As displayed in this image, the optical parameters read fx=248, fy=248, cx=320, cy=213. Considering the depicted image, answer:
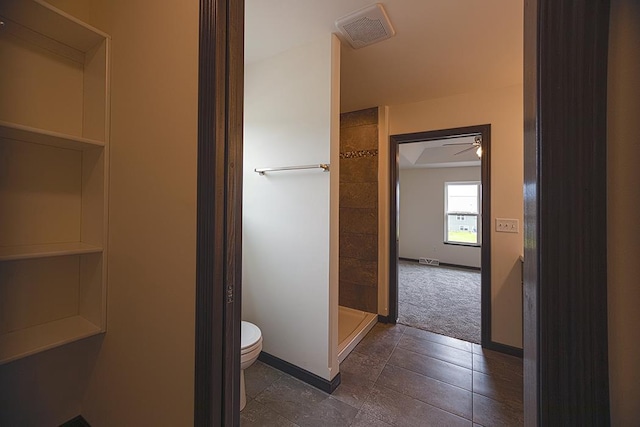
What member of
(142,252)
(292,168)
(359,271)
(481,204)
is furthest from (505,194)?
(142,252)

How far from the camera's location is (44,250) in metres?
1.04

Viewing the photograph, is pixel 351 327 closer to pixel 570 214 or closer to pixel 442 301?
pixel 442 301

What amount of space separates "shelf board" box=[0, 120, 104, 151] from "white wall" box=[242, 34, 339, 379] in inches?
41.6

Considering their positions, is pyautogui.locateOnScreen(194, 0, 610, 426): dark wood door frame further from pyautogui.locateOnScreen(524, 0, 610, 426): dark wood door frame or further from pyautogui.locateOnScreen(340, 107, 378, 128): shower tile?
pyautogui.locateOnScreen(340, 107, 378, 128): shower tile

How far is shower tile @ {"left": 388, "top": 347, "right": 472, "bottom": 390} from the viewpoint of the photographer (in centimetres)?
187

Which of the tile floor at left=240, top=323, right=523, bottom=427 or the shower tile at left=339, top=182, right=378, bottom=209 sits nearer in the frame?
the tile floor at left=240, top=323, right=523, bottom=427

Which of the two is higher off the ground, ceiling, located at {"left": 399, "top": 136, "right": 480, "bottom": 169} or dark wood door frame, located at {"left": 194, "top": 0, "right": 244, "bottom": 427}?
ceiling, located at {"left": 399, "top": 136, "right": 480, "bottom": 169}

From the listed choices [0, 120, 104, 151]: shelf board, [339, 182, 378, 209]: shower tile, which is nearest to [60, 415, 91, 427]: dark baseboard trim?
[0, 120, 104, 151]: shelf board

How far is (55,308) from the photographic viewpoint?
3.97ft

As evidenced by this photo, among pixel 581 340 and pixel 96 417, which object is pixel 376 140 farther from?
pixel 96 417

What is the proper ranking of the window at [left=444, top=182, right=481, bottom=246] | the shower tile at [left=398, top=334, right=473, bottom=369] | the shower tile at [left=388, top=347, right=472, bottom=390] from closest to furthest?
the shower tile at [left=388, top=347, right=472, bottom=390]
the shower tile at [left=398, top=334, right=473, bottom=369]
the window at [left=444, top=182, right=481, bottom=246]

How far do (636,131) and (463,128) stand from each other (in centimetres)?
239

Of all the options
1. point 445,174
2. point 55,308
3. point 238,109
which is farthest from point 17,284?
point 445,174

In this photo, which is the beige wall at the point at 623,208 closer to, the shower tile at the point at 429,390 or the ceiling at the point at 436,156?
the shower tile at the point at 429,390
